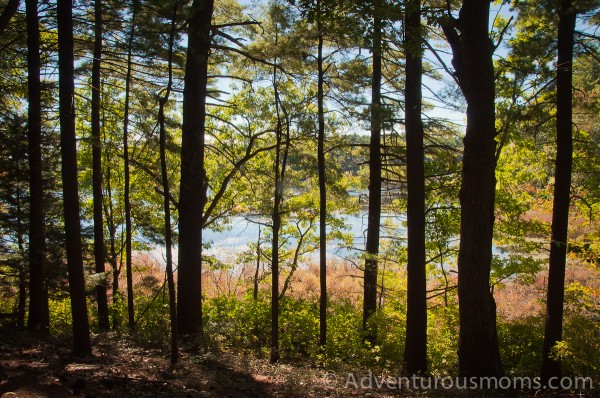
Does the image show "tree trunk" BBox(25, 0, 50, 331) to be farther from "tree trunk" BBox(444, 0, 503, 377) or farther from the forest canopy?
"tree trunk" BBox(444, 0, 503, 377)

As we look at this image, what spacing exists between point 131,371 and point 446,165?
888cm

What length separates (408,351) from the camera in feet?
28.6

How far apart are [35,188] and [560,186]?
36.5ft

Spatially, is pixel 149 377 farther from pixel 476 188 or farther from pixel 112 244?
pixel 112 244

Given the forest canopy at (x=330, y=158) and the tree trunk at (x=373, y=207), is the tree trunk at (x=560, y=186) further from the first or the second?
the tree trunk at (x=373, y=207)

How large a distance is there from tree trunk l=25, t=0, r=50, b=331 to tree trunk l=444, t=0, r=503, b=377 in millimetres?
7823

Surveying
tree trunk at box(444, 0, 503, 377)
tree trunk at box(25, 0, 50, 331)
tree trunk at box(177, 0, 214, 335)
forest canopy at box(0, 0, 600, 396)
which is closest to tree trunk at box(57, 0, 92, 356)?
forest canopy at box(0, 0, 600, 396)

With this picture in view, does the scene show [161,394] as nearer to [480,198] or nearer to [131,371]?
[131,371]

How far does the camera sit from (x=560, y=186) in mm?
8695

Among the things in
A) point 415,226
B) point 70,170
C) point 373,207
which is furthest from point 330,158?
point 70,170

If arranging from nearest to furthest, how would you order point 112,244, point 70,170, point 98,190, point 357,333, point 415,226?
1. point 70,170
2. point 415,226
3. point 98,190
4. point 357,333
5. point 112,244

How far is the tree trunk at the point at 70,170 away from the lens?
7023 millimetres

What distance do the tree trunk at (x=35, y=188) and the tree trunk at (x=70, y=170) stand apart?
4.99 feet

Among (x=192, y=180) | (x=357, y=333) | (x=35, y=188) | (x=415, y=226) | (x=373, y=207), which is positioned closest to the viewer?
(x=415, y=226)
